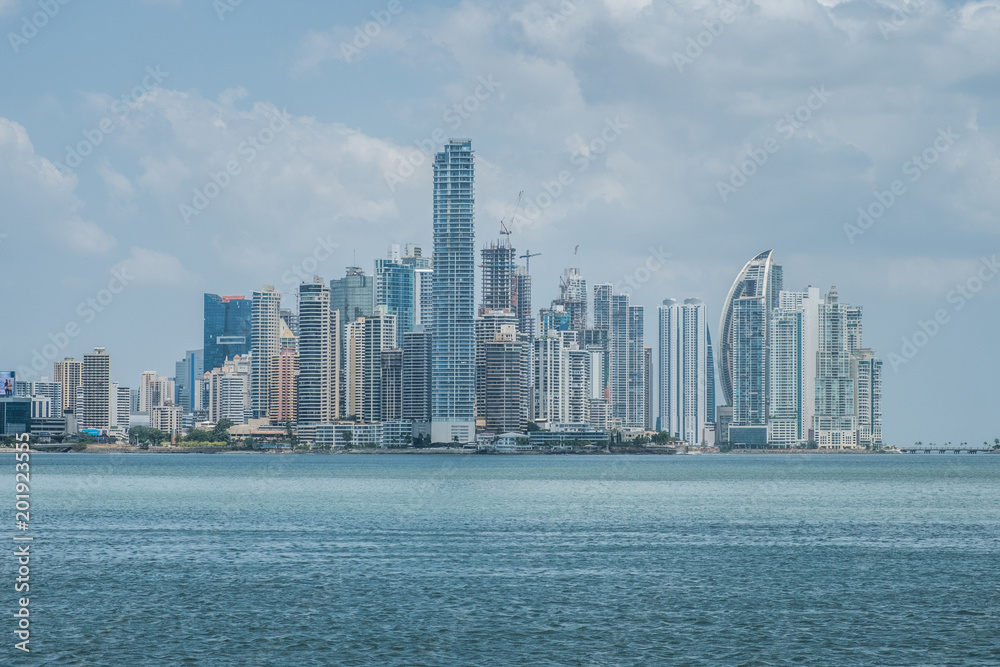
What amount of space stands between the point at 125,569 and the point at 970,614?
32.3m

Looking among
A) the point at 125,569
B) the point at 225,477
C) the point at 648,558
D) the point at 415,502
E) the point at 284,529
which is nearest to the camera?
the point at 125,569

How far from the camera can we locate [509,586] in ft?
156

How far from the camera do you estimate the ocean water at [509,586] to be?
36.2 metres

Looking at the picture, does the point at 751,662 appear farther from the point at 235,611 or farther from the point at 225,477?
the point at 225,477

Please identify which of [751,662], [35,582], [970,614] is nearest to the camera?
[751,662]

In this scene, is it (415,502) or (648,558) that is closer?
(648,558)

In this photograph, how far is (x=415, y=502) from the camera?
99938mm

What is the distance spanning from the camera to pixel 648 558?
56781 mm

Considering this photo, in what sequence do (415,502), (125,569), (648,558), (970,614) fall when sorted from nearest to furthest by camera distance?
(970,614), (125,569), (648,558), (415,502)

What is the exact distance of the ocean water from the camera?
1427 inches

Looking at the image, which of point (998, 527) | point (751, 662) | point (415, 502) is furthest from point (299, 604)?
point (415, 502)

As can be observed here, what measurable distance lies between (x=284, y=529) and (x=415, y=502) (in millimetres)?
28985

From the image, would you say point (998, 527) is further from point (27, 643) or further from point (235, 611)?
point (27, 643)

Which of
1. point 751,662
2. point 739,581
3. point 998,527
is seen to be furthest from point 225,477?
point 751,662
